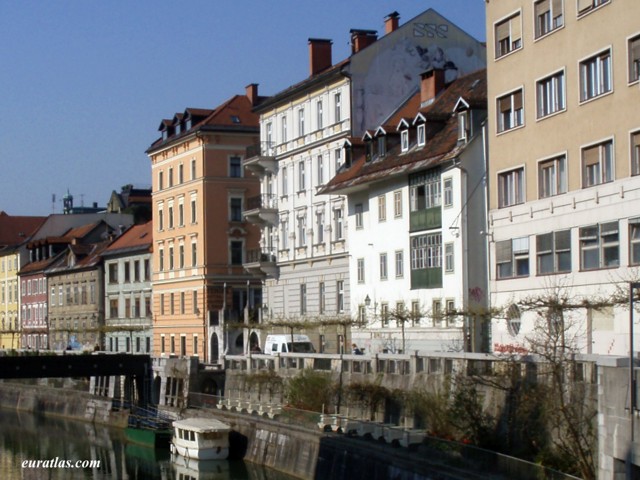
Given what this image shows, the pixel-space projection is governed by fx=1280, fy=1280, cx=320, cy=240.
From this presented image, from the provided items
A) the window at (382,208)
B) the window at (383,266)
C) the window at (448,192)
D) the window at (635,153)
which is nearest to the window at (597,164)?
the window at (635,153)

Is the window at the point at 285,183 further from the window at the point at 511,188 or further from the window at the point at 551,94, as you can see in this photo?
the window at the point at 551,94

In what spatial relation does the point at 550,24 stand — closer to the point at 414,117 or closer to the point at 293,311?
the point at 414,117

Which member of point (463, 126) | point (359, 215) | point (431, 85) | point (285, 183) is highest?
point (431, 85)

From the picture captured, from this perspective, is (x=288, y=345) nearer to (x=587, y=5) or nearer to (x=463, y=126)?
(x=463, y=126)

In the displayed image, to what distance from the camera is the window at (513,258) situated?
4200cm

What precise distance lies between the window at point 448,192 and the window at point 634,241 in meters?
16.4

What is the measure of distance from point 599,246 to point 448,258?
15.1 meters

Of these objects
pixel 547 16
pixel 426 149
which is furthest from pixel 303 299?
pixel 547 16

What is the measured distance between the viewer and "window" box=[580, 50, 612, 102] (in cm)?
3684

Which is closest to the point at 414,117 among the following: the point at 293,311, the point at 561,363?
the point at 293,311

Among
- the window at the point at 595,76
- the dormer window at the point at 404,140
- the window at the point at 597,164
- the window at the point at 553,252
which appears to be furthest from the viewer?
the dormer window at the point at 404,140

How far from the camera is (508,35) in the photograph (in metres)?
42.8

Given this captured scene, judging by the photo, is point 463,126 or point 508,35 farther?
point 463,126

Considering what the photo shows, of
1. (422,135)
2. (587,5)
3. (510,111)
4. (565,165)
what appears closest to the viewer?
(587,5)
